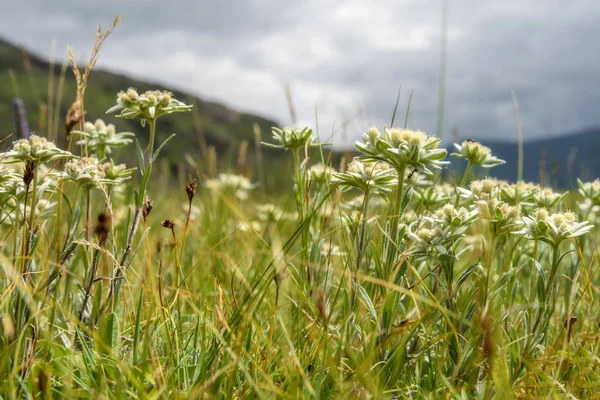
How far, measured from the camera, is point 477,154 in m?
3.03

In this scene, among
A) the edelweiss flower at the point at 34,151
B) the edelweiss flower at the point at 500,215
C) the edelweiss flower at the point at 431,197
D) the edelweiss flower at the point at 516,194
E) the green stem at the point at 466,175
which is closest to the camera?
the edelweiss flower at the point at 34,151

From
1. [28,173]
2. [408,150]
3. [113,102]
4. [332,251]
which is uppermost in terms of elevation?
[113,102]

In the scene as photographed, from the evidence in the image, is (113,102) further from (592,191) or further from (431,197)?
(592,191)

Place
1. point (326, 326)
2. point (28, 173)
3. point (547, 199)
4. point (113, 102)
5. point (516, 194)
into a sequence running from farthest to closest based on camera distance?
1. point (113, 102)
2. point (547, 199)
3. point (516, 194)
4. point (28, 173)
5. point (326, 326)

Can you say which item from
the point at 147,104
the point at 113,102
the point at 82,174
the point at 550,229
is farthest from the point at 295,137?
the point at 113,102

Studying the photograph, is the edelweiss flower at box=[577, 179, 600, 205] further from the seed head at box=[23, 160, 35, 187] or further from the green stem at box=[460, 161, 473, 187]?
the seed head at box=[23, 160, 35, 187]

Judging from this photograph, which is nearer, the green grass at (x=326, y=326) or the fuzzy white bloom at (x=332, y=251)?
the green grass at (x=326, y=326)

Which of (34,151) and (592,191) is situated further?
(592,191)

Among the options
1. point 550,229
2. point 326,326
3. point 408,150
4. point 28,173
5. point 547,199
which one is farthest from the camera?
point 547,199

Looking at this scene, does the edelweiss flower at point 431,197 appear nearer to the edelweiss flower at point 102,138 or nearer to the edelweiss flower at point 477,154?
the edelweiss flower at point 477,154

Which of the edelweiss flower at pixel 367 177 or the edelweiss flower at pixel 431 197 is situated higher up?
the edelweiss flower at pixel 367 177

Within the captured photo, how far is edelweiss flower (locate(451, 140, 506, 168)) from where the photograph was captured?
302 centimetres

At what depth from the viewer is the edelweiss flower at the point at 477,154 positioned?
3021 mm

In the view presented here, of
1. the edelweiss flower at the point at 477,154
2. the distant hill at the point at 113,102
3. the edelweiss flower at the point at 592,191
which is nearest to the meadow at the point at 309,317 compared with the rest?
the edelweiss flower at the point at 477,154
